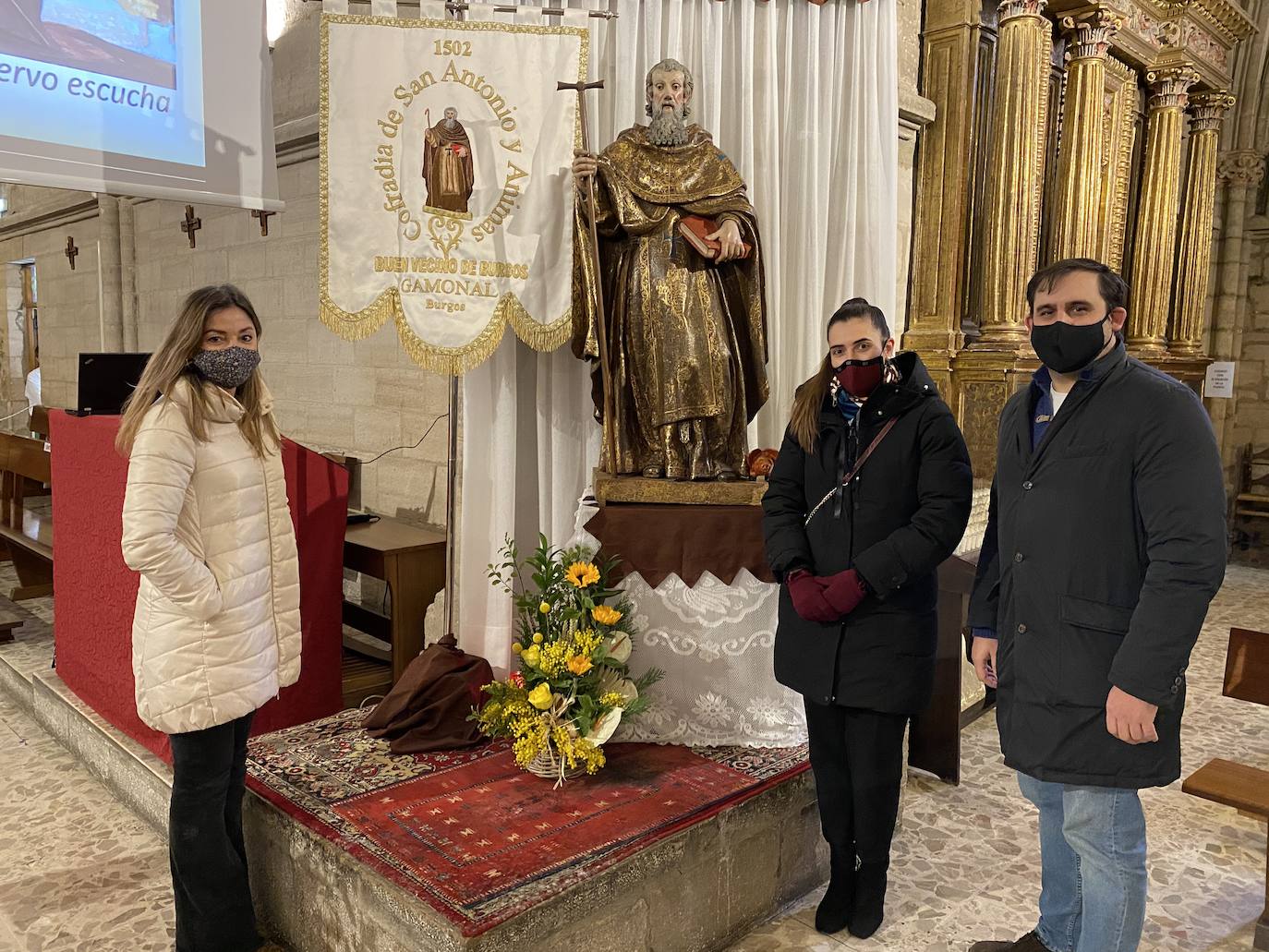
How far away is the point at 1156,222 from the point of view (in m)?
7.18

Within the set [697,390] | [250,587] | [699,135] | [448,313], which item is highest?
[699,135]

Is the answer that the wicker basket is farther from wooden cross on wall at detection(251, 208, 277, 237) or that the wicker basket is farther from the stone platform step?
wooden cross on wall at detection(251, 208, 277, 237)

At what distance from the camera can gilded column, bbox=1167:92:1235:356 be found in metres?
7.48

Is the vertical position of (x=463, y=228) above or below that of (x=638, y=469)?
above

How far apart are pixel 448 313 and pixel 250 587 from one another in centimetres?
112

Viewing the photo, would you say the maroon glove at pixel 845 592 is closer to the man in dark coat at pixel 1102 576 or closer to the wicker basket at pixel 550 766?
the man in dark coat at pixel 1102 576

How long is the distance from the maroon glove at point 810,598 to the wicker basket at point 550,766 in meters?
0.84

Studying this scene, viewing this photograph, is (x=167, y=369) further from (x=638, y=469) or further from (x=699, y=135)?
(x=699, y=135)

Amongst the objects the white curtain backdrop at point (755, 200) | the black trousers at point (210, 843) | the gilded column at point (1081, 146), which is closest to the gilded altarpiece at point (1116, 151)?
the gilded column at point (1081, 146)

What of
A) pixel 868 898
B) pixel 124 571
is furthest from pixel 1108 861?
pixel 124 571

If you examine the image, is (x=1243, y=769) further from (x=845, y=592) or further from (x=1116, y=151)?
(x=1116, y=151)

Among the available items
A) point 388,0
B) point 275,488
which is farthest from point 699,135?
point 275,488

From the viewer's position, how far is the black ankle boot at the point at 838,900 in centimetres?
253

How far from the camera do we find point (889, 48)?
377cm
